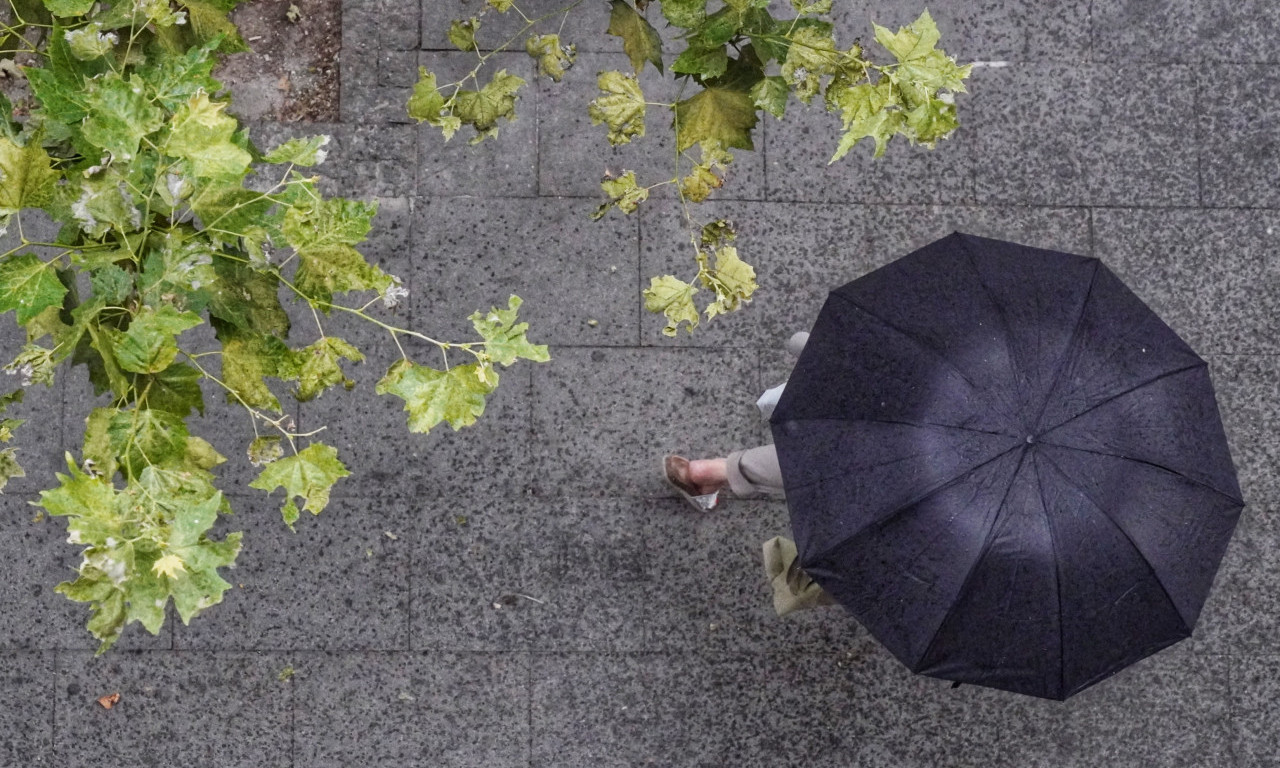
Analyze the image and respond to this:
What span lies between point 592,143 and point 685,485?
1341 mm

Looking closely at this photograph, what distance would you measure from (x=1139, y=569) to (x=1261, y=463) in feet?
5.85

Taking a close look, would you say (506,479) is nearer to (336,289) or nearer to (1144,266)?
(336,289)

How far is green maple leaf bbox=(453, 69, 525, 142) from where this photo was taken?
3.10 m

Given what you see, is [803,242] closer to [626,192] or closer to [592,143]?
[592,143]

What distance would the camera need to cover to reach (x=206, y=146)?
220 centimetres

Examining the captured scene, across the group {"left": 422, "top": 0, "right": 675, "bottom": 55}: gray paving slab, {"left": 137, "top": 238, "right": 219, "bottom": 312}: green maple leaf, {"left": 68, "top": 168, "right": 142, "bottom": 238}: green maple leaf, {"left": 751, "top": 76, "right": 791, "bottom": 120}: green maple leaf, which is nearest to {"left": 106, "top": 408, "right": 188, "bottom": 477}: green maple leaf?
{"left": 137, "top": 238, "right": 219, "bottom": 312}: green maple leaf

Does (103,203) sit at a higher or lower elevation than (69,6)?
lower

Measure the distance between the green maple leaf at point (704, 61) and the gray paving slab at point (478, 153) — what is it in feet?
4.14

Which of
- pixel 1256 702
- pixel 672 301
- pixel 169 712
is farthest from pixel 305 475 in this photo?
pixel 1256 702

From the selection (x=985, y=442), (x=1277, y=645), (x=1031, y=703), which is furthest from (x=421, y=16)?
(x=1277, y=645)

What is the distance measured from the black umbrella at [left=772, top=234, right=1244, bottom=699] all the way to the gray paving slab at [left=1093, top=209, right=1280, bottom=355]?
1361 millimetres

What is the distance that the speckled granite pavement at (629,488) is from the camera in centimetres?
381

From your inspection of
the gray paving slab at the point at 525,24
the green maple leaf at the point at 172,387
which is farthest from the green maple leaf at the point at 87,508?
the gray paving slab at the point at 525,24

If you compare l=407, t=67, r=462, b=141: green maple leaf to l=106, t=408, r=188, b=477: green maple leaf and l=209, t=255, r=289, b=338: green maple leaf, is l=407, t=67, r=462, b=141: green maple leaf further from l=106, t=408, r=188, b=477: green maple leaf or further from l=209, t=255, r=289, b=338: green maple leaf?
l=106, t=408, r=188, b=477: green maple leaf
